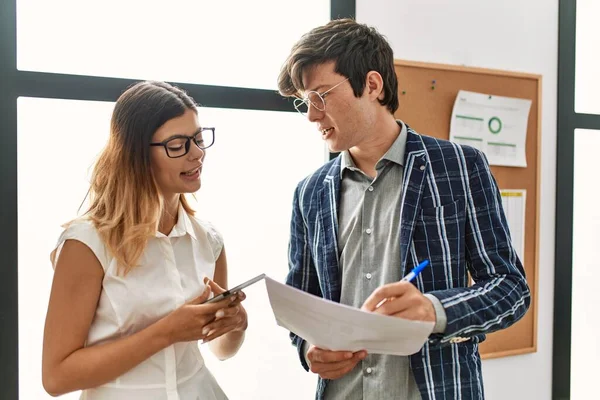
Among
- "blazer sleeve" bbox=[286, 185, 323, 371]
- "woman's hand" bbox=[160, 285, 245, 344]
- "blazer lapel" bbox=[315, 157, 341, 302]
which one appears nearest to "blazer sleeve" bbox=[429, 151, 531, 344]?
"blazer lapel" bbox=[315, 157, 341, 302]

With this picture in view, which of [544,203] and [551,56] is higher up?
[551,56]

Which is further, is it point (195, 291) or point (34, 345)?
point (34, 345)

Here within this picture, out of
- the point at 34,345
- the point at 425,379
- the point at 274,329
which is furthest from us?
the point at 274,329

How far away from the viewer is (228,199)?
7.32ft

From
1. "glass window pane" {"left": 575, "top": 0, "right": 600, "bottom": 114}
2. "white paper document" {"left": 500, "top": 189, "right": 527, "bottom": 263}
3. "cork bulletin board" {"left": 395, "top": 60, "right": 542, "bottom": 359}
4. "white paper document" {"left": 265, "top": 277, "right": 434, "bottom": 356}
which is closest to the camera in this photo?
"white paper document" {"left": 265, "top": 277, "right": 434, "bottom": 356}

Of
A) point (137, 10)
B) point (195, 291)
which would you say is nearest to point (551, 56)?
point (137, 10)

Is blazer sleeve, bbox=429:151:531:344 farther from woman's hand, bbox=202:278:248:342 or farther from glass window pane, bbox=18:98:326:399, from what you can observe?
glass window pane, bbox=18:98:326:399

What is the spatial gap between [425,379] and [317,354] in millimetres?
270

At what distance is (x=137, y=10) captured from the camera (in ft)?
6.75

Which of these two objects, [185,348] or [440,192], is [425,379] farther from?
[185,348]

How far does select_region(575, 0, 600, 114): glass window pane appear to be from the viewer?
120 inches

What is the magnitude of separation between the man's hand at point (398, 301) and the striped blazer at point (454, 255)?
104 mm

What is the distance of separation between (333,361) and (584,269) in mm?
2264

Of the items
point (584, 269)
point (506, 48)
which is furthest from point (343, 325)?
point (584, 269)
